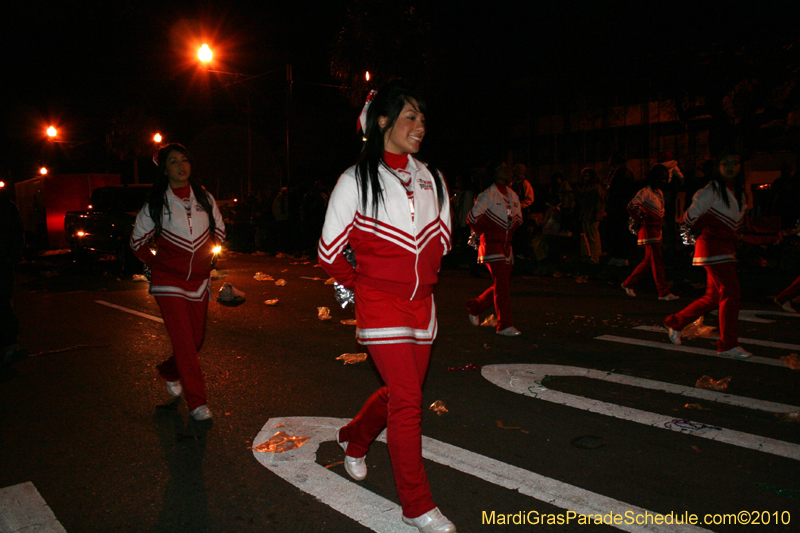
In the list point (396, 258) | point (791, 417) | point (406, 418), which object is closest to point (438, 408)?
point (406, 418)

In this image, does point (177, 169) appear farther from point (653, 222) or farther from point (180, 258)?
point (653, 222)

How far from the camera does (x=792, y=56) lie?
15.4 m

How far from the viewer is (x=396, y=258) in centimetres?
330

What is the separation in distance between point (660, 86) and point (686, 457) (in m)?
16.5

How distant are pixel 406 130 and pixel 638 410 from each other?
3.00 metres

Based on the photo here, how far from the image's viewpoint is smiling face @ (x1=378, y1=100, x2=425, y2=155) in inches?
132

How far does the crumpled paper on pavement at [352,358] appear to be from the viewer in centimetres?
666

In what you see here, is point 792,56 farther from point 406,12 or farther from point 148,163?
point 148,163

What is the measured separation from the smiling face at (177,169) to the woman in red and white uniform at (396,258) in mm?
2184

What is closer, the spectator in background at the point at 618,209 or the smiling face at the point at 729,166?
the smiling face at the point at 729,166

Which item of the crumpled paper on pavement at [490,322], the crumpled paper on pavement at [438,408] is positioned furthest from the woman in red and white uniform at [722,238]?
the crumpled paper on pavement at [438,408]

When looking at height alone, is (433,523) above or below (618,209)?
below

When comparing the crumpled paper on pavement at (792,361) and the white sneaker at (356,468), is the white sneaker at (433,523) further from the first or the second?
the crumpled paper on pavement at (792,361)

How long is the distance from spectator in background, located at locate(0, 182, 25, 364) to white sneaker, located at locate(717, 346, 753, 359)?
7.36m
